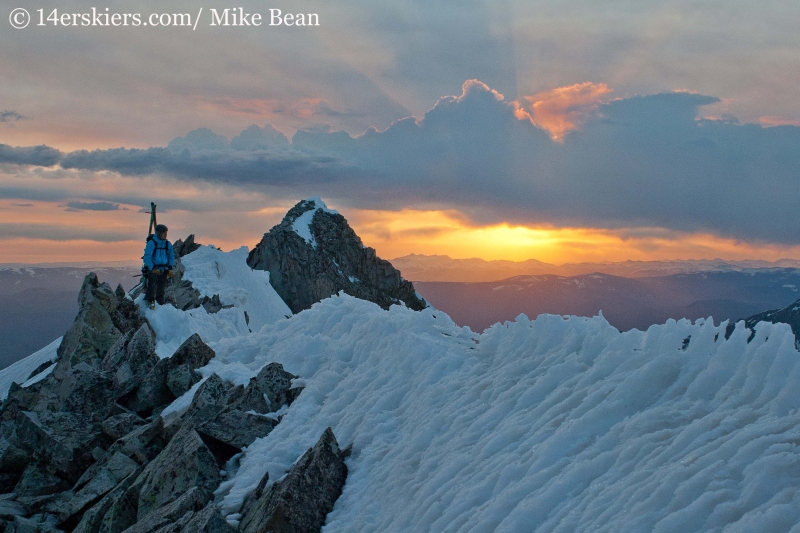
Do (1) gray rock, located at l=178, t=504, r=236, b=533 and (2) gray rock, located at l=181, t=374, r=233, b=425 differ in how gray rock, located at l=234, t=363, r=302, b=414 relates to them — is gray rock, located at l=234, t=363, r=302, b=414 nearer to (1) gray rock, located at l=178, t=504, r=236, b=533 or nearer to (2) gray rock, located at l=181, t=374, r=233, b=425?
(2) gray rock, located at l=181, t=374, r=233, b=425

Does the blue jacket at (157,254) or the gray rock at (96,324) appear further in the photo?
the blue jacket at (157,254)

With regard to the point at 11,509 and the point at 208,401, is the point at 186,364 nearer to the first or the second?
the point at 208,401

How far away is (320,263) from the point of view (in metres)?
82.9

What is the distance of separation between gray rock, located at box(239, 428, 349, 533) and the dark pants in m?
15.5

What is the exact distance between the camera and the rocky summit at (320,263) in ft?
261

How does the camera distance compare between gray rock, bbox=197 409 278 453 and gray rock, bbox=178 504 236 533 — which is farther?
gray rock, bbox=197 409 278 453

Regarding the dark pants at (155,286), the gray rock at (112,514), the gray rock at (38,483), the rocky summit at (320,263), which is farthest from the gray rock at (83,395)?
the rocky summit at (320,263)

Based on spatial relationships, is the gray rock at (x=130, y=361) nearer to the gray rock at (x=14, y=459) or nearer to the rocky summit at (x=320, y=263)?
the gray rock at (x=14, y=459)

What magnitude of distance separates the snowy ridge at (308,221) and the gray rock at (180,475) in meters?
76.1

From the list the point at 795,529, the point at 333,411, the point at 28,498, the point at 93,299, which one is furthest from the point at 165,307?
the point at 795,529

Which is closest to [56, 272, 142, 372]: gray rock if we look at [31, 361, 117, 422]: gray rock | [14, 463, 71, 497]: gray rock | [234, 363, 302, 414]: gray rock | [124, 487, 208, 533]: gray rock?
[31, 361, 117, 422]: gray rock

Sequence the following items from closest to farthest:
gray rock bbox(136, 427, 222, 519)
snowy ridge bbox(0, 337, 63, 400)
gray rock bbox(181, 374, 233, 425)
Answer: gray rock bbox(136, 427, 222, 519), gray rock bbox(181, 374, 233, 425), snowy ridge bbox(0, 337, 63, 400)

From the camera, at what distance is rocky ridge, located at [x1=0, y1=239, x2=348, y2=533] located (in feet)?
26.6

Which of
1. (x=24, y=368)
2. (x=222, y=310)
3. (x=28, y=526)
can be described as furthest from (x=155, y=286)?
(x=28, y=526)
